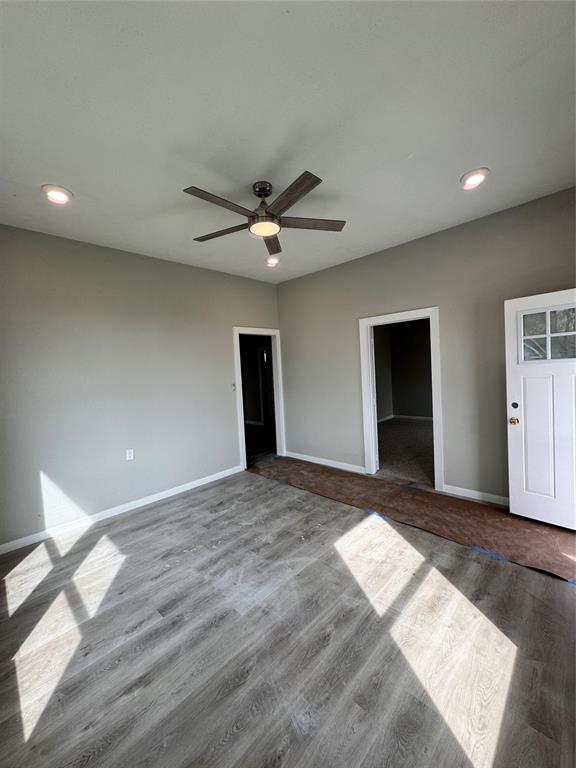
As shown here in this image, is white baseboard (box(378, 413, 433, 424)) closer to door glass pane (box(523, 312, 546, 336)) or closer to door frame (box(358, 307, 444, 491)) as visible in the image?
door frame (box(358, 307, 444, 491))

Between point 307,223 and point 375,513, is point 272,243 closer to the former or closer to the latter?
point 307,223

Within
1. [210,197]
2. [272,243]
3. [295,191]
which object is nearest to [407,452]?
[272,243]

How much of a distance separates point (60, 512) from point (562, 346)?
4.69 m

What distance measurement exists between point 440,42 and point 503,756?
288 centimetres

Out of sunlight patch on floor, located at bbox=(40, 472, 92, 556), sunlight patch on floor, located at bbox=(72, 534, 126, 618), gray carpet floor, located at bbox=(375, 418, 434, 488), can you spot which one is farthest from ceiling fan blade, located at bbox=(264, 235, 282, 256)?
gray carpet floor, located at bbox=(375, 418, 434, 488)

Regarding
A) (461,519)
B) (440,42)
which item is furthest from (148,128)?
(461,519)

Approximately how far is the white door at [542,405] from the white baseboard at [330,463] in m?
1.77

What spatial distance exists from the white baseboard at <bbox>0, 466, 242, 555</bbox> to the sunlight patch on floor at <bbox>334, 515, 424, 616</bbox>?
6.99 ft

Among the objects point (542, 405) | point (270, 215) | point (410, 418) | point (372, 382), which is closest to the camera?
point (270, 215)

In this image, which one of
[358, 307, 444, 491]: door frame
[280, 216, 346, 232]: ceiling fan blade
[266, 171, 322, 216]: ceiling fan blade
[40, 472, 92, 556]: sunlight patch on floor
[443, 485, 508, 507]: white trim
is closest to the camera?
[266, 171, 322, 216]: ceiling fan blade

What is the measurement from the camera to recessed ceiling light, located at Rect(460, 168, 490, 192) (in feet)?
7.23

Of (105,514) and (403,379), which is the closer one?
(105,514)

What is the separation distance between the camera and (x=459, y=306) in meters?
3.18

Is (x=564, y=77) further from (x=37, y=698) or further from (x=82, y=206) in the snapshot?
(x=37, y=698)
